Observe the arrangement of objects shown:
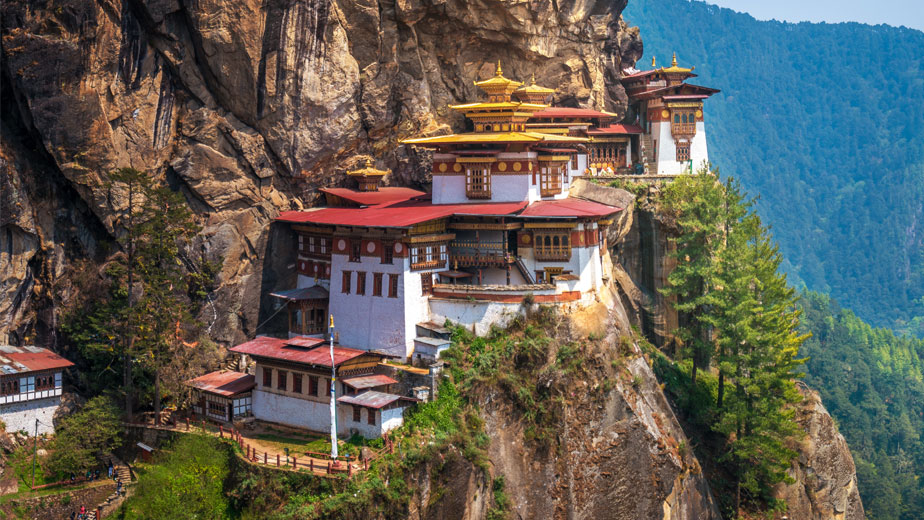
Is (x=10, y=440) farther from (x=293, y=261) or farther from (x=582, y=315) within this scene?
(x=582, y=315)

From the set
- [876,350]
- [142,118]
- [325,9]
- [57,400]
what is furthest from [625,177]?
[876,350]

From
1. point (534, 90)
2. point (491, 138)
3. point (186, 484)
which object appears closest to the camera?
point (186, 484)

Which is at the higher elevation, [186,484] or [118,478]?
[186,484]

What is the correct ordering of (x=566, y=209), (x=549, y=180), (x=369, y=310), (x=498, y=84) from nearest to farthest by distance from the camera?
(x=369, y=310)
(x=566, y=209)
(x=498, y=84)
(x=549, y=180)

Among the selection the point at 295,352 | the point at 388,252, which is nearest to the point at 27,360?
the point at 295,352

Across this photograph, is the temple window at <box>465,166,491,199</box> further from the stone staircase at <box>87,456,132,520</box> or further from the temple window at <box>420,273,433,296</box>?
the stone staircase at <box>87,456,132,520</box>

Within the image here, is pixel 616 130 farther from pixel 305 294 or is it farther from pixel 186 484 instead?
pixel 186 484
